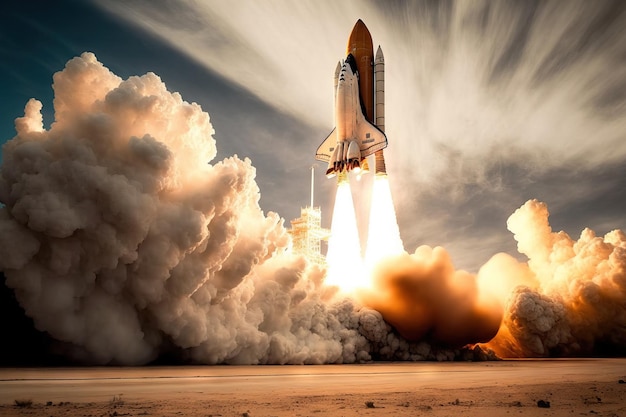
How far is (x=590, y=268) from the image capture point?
38406mm

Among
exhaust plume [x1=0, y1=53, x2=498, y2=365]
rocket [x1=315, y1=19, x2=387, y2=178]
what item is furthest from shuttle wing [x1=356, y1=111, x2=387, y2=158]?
exhaust plume [x1=0, y1=53, x2=498, y2=365]

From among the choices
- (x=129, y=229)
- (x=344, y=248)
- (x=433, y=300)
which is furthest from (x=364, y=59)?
(x=129, y=229)

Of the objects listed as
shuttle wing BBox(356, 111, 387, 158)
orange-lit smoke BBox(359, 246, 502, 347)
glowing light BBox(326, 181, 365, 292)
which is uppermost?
shuttle wing BBox(356, 111, 387, 158)

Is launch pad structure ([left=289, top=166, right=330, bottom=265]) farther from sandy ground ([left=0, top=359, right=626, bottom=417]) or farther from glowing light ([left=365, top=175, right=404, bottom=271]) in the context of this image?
sandy ground ([left=0, top=359, right=626, bottom=417])

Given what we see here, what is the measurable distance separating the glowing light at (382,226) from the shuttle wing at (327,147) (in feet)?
13.7

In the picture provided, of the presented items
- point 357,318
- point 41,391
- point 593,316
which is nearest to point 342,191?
point 357,318

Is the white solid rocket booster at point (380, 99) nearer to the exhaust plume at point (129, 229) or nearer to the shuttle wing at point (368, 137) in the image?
the shuttle wing at point (368, 137)

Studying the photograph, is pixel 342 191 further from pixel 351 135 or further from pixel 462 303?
pixel 462 303

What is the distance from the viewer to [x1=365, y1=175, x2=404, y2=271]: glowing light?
36.5m

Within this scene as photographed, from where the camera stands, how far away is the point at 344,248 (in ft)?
120

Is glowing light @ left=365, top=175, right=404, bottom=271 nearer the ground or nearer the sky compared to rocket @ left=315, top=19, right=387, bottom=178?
nearer the ground

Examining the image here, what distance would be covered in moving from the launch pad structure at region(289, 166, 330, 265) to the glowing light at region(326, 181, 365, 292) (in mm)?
11957

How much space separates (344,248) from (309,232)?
13.0 m

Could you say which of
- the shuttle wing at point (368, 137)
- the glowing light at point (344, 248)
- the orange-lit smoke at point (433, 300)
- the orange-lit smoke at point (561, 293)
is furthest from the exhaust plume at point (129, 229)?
the orange-lit smoke at point (561, 293)
